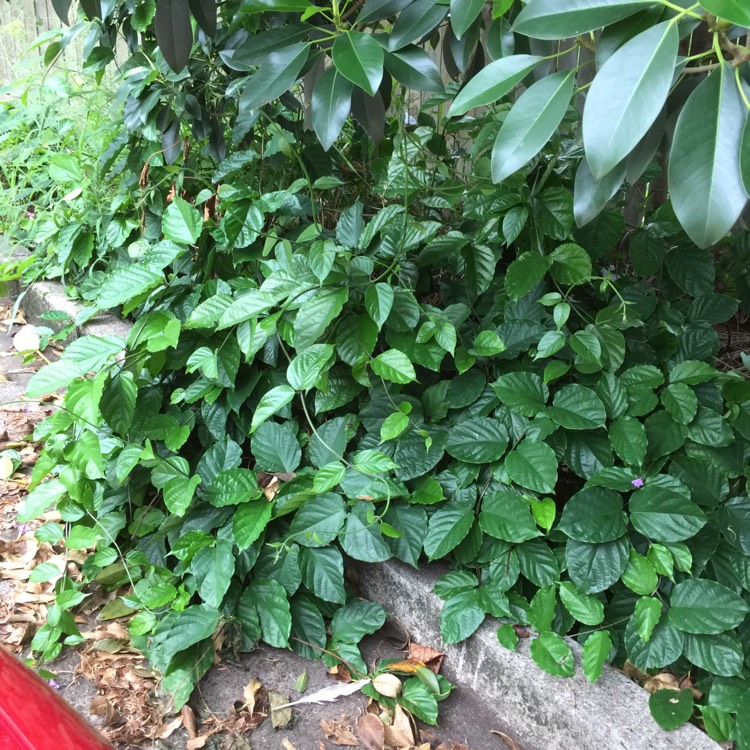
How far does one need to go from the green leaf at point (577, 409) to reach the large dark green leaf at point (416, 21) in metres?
0.84

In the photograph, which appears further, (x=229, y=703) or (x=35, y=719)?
(x=229, y=703)

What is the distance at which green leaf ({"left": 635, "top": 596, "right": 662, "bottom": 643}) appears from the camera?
4.48ft

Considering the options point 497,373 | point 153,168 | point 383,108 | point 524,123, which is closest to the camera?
point 524,123

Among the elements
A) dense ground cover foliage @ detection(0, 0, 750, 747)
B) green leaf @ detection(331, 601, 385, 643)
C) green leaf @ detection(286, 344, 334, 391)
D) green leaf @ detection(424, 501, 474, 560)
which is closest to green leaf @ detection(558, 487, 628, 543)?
dense ground cover foliage @ detection(0, 0, 750, 747)

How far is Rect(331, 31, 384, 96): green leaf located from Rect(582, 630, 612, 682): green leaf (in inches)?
45.6

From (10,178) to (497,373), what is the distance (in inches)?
115

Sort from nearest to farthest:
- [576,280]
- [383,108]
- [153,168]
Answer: [383,108] < [576,280] < [153,168]

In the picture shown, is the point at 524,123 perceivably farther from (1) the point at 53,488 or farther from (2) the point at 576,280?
(1) the point at 53,488

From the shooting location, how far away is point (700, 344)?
→ 1.62 m

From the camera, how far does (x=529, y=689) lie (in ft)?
4.70

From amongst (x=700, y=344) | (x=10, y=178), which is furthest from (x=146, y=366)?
(x=10, y=178)

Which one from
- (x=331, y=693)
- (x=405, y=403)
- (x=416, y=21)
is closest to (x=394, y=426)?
(x=405, y=403)

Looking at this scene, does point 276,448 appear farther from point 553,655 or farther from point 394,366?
point 553,655

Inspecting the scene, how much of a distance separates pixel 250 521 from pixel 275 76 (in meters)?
1.01
